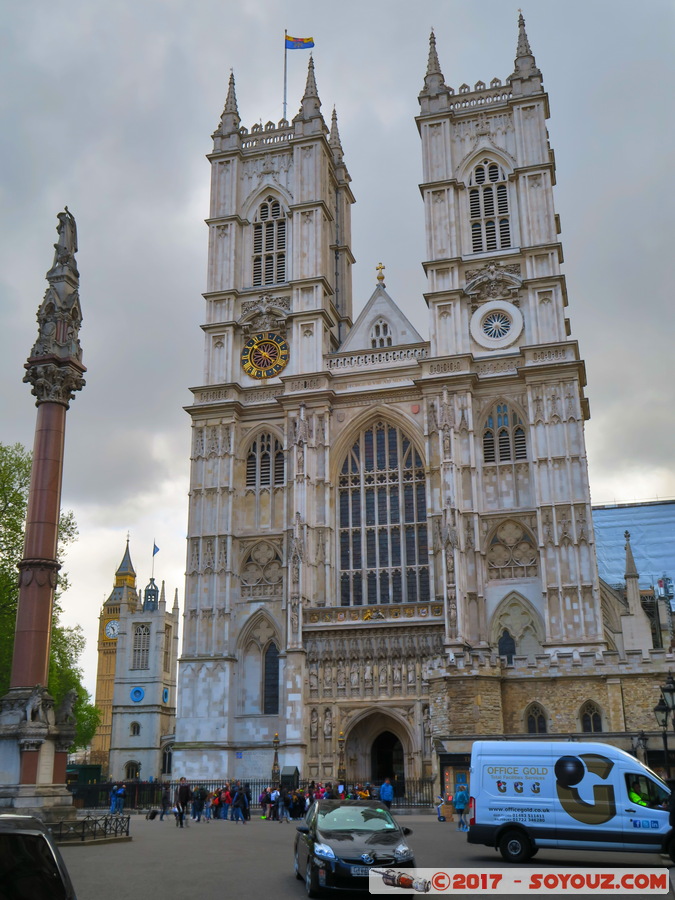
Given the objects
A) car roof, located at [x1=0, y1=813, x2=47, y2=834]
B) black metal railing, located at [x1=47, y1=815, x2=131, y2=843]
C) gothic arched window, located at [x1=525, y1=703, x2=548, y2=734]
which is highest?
gothic arched window, located at [x1=525, y1=703, x2=548, y2=734]

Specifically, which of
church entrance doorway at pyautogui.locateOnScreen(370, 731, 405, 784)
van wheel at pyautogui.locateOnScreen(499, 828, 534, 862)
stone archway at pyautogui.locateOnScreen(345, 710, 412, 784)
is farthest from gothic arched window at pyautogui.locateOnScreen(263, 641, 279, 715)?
van wheel at pyautogui.locateOnScreen(499, 828, 534, 862)

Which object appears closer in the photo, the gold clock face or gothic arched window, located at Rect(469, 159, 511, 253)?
gothic arched window, located at Rect(469, 159, 511, 253)

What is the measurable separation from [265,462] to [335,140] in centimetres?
2404

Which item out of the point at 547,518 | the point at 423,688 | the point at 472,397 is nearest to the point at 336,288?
the point at 472,397

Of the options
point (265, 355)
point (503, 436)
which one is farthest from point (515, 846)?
point (265, 355)

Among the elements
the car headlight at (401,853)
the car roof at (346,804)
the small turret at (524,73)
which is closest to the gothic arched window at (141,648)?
the small turret at (524,73)

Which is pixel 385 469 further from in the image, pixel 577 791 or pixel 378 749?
pixel 577 791

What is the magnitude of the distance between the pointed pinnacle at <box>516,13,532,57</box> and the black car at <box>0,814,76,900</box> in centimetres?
Answer: 4798

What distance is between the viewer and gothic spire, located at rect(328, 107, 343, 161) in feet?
184

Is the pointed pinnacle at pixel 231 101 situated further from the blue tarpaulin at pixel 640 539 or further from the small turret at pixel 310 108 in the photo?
the blue tarpaulin at pixel 640 539

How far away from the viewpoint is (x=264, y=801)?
30.9 m

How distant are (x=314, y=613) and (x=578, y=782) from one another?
23853 millimetres

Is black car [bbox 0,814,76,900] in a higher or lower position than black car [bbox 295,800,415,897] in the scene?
higher

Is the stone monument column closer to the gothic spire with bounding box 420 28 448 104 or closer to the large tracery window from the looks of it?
the large tracery window
